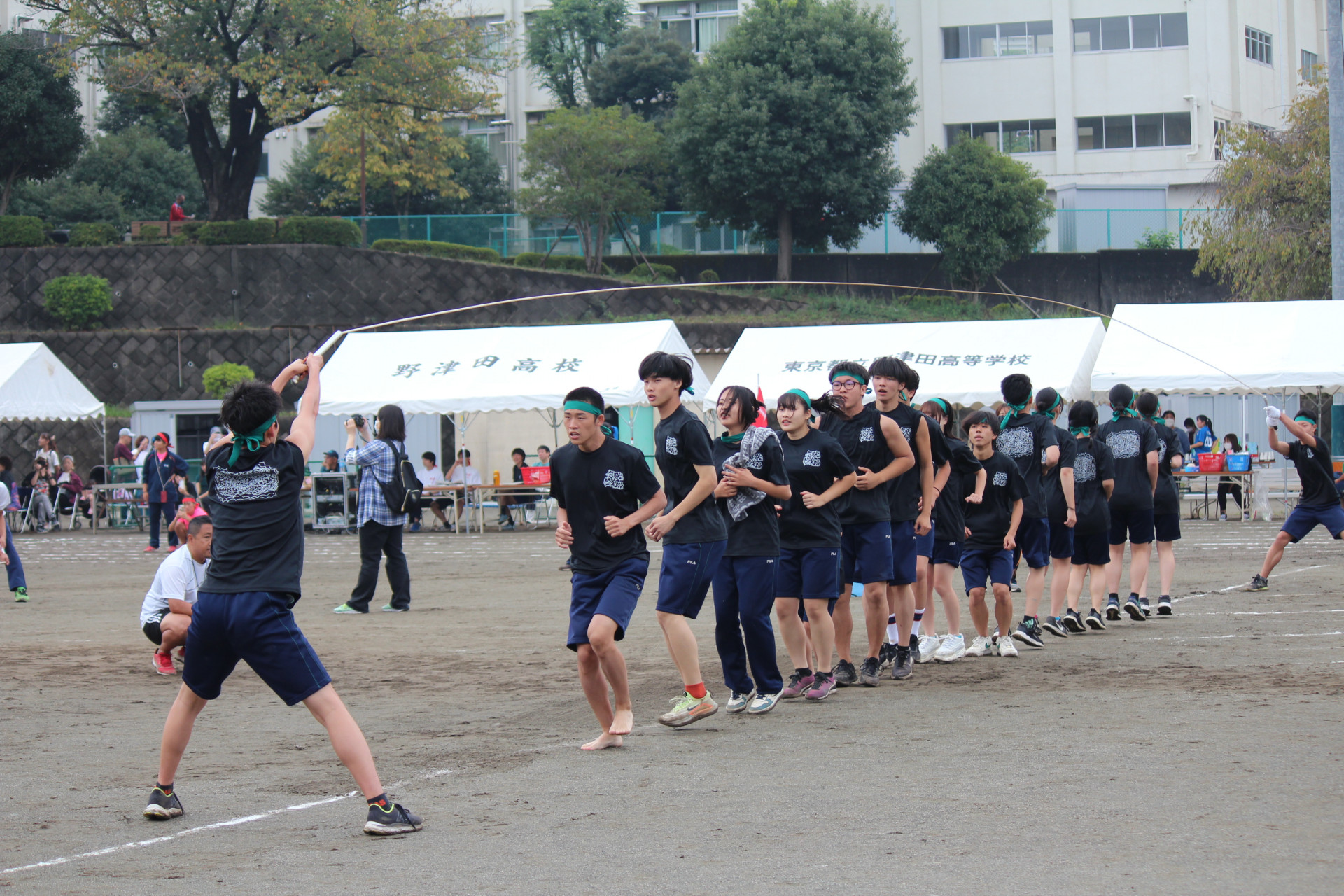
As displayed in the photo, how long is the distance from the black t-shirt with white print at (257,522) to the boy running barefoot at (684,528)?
215 centimetres

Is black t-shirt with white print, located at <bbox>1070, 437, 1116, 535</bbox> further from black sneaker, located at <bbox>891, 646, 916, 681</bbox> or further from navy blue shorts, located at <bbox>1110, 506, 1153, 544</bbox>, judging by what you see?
black sneaker, located at <bbox>891, 646, 916, 681</bbox>

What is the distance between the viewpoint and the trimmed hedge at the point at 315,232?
37.9 meters

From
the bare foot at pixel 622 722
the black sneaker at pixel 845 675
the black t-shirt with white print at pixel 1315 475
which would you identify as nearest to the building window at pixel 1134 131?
the black t-shirt with white print at pixel 1315 475

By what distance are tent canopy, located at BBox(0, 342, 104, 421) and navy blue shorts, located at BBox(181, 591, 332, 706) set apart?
22.6m

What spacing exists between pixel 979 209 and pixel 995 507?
3109 cm

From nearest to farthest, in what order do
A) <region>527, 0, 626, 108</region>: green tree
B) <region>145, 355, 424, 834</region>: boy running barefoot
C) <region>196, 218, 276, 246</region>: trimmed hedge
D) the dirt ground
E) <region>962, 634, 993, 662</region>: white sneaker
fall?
1. the dirt ground
2. <region>145, 355, 424, 834</region>: boy running barefoot
3. <region>962, 634, 993, 662</region>: white sneaker
4. <region>196, 218, 276, 246</region>: trimmed hedge
5. <region>527, 0, 626, 108</region>: green tree

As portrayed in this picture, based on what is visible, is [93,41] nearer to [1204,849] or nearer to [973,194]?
[973,194]

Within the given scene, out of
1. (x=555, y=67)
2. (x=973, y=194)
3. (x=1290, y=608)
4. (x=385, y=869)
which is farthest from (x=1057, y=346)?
(x=555, y=67)

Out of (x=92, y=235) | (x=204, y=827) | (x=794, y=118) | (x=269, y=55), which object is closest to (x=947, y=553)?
(x=204, y=827)

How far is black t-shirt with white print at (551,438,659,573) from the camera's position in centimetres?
697

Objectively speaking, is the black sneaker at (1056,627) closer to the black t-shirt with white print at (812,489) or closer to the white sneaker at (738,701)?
the black t-shirt with white print at (812,489)

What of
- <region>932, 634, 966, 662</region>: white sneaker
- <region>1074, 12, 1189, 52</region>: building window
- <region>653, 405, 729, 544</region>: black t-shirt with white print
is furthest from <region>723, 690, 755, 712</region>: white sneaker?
<region>1074, 12, 1189, 52</region>: building window

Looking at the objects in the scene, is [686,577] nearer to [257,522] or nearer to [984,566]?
[257,522]

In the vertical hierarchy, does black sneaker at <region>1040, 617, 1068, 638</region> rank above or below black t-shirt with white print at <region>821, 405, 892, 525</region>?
below
